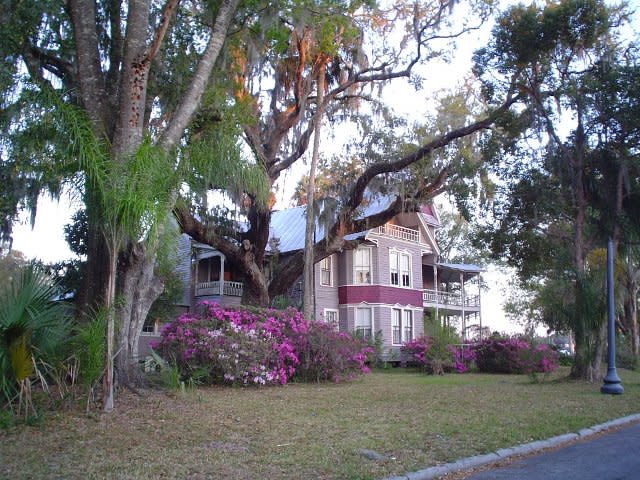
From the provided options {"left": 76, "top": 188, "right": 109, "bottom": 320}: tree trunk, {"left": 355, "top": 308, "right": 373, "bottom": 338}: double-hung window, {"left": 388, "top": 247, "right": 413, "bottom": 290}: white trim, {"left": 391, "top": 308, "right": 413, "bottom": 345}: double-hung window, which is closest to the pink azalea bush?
{"left": 355, "top": 308, "right": 373, "bottom": 338}: double-hung window

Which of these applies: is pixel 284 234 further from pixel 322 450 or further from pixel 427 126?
pixel 322 450

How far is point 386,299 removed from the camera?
33438 millimetres

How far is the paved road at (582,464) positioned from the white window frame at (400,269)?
2497cm

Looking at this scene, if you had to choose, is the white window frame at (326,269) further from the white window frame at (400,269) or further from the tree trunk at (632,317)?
the tree trunk at (632,317)

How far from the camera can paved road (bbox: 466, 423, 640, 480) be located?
718cm

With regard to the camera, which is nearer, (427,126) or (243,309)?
(243,309)

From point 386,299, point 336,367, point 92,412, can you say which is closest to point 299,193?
point 386,299

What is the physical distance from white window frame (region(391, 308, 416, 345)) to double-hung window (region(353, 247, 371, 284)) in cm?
234

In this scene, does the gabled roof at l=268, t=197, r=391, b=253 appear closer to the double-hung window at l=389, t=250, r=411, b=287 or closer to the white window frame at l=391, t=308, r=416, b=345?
the double-hung window at l=389, t=250, r=411, b=287

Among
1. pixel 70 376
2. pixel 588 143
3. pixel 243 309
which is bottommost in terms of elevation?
pixel 70 376

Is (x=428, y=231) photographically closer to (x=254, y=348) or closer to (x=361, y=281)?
(x=361, y=281)

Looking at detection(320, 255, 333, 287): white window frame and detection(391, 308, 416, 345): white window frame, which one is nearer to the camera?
detection(320, 255, 333, 287): white window frame

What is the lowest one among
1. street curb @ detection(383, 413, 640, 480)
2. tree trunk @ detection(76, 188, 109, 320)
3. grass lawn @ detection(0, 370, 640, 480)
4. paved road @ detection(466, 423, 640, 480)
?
paved road @ detection(466, 423, 640, 480)

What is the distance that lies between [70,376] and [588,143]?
1631 centimetres
